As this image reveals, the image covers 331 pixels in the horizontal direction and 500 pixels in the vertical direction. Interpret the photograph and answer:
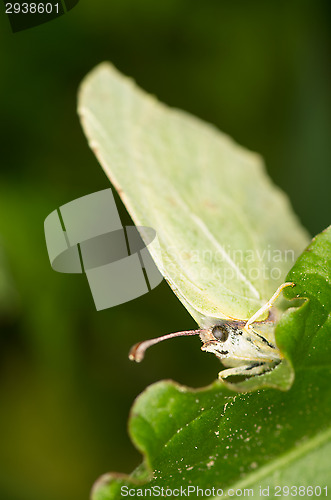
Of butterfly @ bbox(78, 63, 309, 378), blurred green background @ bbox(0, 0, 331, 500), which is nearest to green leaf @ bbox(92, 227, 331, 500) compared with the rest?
butterfly @ bbox(78, 63, 309, 378)

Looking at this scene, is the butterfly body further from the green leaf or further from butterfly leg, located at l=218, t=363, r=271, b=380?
the green leaf

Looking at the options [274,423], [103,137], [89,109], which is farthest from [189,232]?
[274,423]

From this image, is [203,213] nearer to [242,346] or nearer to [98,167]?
[242,346]

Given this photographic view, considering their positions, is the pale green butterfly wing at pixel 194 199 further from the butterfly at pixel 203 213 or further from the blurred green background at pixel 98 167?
the blurred green background at pixel 98 167

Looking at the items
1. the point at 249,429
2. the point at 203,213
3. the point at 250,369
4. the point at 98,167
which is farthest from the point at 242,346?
the point at 98,167

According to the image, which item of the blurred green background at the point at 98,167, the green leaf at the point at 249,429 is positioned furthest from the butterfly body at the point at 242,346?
the blurred green background at the point at 98,167
